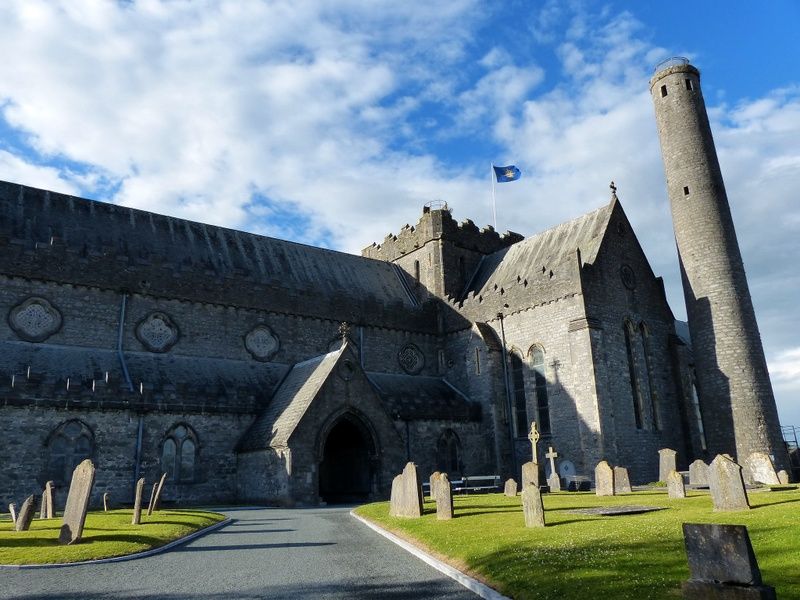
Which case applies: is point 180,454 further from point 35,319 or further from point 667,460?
point 667,460

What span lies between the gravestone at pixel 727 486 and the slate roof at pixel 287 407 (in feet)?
44.7

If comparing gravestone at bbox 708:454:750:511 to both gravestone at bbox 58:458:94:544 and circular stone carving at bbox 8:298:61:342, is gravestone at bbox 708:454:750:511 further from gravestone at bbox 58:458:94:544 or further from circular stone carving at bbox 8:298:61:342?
circular stone carving at bbox 8:298:61:342

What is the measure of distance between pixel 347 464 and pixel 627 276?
15.8m

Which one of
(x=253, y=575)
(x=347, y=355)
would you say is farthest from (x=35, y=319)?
(x=253, y=575)

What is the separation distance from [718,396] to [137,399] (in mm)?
24141

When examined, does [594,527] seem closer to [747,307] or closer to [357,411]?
[357,411]

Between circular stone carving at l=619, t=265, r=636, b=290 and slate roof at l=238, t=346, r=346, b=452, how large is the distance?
14.1 m

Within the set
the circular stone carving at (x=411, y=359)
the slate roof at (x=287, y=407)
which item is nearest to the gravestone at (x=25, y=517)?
the slate roof at (x=287, y=407)

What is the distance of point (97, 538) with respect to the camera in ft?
37.9

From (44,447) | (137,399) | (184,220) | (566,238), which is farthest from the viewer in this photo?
(566,238)

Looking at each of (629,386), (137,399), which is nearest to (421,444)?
(629,386)

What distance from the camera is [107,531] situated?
12.7 metres

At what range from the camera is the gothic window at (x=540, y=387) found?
28422 millimetres

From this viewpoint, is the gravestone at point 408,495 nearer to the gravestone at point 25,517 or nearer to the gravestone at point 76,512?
the gravestone at point 76,512
